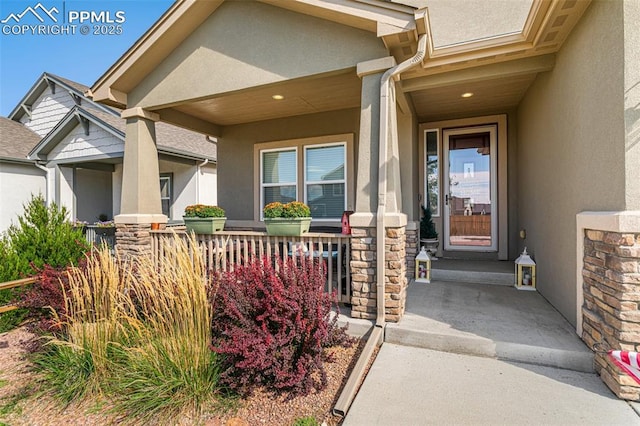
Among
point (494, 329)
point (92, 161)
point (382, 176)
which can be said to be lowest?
point (494, 329)

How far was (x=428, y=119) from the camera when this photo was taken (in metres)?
6.38

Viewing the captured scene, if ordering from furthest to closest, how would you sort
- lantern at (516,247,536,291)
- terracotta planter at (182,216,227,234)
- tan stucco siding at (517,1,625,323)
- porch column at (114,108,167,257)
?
1. porch column at (114,108,167,257)
2. terracotta planter at (182,216,227,234)
3. lantern at (516,247,536,291)
4. tan stucco siding at (517,1,625,323)

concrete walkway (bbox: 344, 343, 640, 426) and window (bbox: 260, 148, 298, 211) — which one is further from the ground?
window (bbox: 260, 148, 298, 211)

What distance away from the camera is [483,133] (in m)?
6.30

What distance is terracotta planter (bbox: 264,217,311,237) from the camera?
4301 millimetres

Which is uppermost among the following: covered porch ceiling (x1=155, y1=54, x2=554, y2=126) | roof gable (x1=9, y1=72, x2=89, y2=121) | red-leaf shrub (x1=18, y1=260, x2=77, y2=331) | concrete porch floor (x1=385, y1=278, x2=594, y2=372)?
roof gable (x1=9, y1=72, x2=89, y2=121)

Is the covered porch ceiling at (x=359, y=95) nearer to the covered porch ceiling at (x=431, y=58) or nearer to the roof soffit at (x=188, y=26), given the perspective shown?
the covered porch ceiling at (x=431, y=58)

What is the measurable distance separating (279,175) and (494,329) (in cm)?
509

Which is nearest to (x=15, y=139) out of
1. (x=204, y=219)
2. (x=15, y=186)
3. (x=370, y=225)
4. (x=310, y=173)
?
(x=15, y=186)

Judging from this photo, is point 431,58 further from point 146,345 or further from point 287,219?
point 146,345

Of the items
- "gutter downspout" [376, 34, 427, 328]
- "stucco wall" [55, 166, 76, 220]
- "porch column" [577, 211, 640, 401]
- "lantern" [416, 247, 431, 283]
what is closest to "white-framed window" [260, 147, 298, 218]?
"lantern" [416, 247, 431, 283]

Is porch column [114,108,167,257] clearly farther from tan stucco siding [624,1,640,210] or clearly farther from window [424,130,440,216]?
tan stucco siding [624,1,640,210]

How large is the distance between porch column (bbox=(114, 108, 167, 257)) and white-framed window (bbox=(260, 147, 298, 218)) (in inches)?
92.6

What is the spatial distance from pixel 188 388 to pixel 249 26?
455 centimetres
